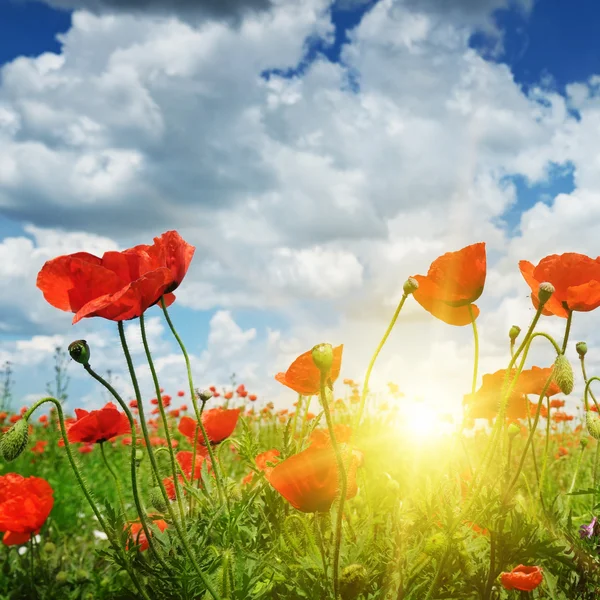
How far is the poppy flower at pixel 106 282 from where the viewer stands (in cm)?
125

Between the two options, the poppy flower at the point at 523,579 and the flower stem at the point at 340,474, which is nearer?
the flower stem at the point at 340,474

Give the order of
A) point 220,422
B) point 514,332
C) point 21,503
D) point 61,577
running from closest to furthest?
point 514,332, point 220,422, point 21,503, point 61,577

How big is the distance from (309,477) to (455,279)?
2.07ft

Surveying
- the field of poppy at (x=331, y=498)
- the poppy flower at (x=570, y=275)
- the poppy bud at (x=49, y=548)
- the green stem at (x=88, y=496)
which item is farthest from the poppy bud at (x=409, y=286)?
the poppy bud at (x=49, y=548)

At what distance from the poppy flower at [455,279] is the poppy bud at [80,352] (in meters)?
0.76

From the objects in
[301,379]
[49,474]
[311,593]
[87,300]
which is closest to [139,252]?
[87,300]

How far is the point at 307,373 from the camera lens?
130 centimetres

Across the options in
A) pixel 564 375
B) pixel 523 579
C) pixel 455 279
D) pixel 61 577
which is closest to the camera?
pixel 523 579

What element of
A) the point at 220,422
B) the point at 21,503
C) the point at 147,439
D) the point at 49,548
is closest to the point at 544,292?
the point at 147,439

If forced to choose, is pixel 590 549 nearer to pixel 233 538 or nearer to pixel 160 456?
pixel 233 538

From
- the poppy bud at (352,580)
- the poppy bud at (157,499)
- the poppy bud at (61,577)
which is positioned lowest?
the poppy bud at (61,577)

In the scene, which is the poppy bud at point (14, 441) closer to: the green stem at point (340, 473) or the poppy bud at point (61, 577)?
the green stem at point (340, 473)

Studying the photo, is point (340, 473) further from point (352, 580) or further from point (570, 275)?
point (570, 275)

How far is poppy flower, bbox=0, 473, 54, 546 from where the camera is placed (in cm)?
232
